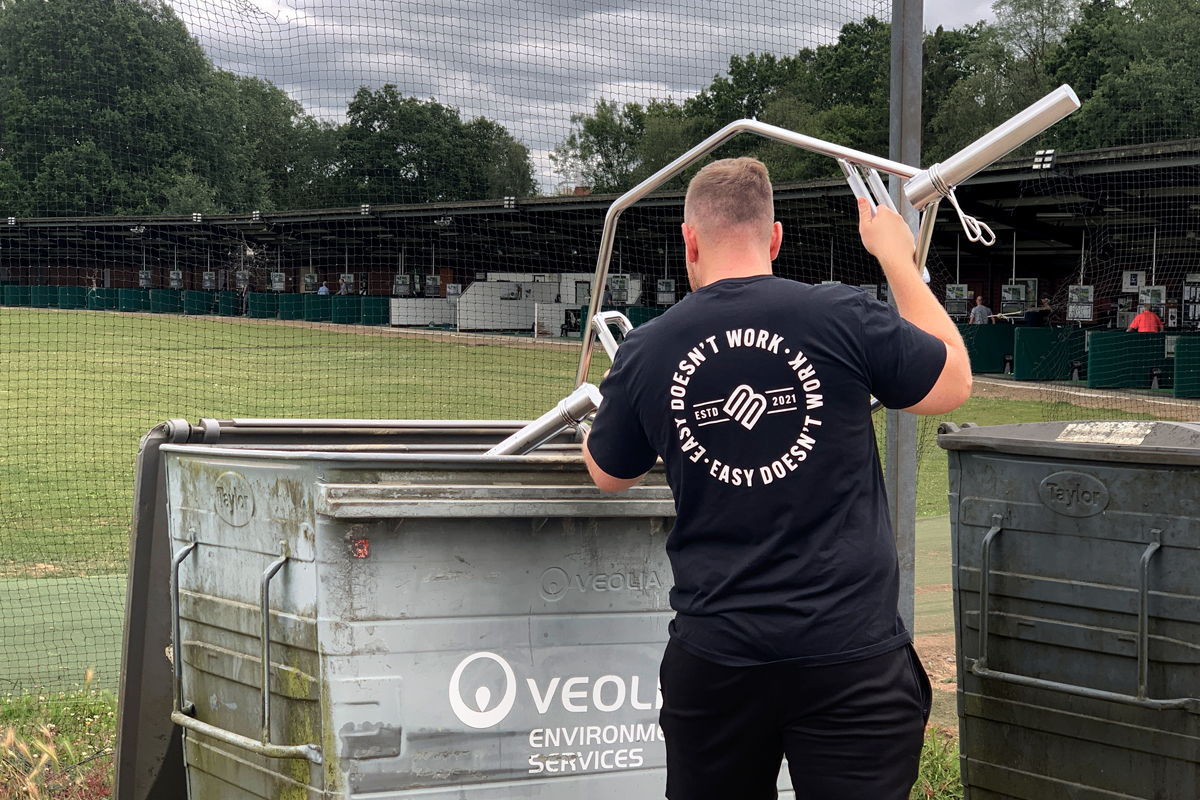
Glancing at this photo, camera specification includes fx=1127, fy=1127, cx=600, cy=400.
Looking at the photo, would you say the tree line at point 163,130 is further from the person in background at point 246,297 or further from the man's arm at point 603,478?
the person in background at point 246,297

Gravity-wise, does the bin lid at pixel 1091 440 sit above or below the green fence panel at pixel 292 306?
below

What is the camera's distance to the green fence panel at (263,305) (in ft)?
108

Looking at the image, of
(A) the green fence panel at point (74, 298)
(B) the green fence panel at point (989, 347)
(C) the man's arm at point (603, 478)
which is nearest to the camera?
(C) the man's arm at point (603, 478)

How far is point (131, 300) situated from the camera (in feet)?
104

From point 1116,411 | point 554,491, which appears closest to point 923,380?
point 554,491

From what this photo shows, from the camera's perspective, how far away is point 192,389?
66.5 feet

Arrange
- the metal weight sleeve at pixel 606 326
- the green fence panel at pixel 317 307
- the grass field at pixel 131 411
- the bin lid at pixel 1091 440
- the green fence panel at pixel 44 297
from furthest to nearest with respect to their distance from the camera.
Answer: the green fence panel at pixel 317 307
the green fence panel at pixel 44 297
the grass field at pixel 131 411
the metal weight sleeve at pixel 606 326
the bin lid at pixel 1091 440

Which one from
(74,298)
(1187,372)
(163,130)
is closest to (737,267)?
(163,130)

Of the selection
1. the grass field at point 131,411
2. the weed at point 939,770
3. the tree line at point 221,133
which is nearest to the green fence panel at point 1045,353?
the grass field at point 131,411

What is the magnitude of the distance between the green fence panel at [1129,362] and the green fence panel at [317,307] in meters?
20.9

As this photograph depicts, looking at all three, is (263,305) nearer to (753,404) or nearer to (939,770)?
(939,770)

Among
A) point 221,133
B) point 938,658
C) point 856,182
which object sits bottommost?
point 938,658

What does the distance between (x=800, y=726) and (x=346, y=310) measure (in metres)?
31.9

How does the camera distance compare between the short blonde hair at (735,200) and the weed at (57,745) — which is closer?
the short blonde hair at (735,200)
